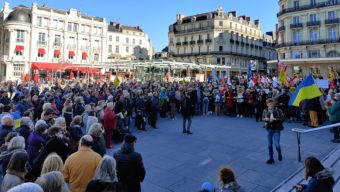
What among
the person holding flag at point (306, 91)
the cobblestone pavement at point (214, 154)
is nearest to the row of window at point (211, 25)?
the cobblestone pavement at point (214, 154)

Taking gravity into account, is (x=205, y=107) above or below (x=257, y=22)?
below

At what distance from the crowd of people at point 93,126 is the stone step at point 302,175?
39.5 inches

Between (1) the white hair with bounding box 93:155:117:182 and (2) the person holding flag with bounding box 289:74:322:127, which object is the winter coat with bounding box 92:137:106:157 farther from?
(2) the person holding flag with bounding box 289:74:322:127

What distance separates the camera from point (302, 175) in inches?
244

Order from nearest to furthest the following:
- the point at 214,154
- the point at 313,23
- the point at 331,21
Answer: the point at 214,154 < the point at 331,21 < the point at 313,23

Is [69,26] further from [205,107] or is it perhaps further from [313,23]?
[313,23]

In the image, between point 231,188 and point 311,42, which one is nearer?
point 231,188

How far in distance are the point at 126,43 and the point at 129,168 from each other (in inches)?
2380

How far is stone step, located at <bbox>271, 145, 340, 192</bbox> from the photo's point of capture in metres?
5.52

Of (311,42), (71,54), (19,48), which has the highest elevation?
(311,42)

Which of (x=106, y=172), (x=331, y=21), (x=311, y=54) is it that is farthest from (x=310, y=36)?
(x=106, y=172)

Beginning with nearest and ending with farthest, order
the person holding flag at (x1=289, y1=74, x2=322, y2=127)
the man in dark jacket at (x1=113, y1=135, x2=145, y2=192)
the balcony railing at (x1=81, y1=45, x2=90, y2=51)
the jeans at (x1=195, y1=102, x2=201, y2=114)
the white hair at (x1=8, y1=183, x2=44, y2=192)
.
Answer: the white hair at (x1=8, y1=183, x2=44, y2=192) → the man in dark jacket at (x1=113, y1=135, x2=145, y2=192) → the person holding flag at (x1=289, y1=74, x2=322, y2=127) → the jeans at (x1=195, y1=102, x2=201, y2=114) → the balcony railing at (x1=81, y1=45, x2=90, y2=51)

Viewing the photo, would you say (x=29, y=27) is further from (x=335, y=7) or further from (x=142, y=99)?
(x=335, y=7)

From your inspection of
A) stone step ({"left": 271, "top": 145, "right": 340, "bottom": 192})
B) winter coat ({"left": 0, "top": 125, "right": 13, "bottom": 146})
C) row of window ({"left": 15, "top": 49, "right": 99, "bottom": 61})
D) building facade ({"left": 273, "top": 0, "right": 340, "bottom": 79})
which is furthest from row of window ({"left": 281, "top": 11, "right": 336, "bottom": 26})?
winter coat ({"left": 0, "top": 125, "right": 13, "bottom": 146})
